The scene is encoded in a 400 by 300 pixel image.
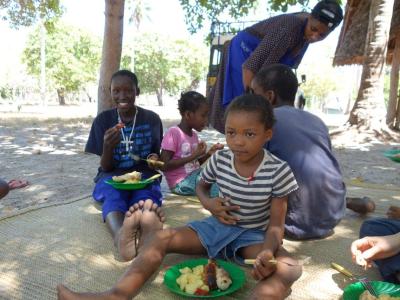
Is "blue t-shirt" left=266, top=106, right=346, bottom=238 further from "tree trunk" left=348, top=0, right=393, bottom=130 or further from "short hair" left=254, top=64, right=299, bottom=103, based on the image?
"tree trunk" left=348, top=0, right=393, bottom=130

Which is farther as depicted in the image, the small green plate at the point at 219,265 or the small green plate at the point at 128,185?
the small green plate at the point at 128,185

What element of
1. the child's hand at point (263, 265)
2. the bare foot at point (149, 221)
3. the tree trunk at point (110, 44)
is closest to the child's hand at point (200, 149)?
the bare foot at point (149, 221)

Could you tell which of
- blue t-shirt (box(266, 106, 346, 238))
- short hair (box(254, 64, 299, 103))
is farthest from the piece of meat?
short hair (box(254, 64, 299, 103))

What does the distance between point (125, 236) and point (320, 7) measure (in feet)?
6.17

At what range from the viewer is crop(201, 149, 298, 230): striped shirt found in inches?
71.3

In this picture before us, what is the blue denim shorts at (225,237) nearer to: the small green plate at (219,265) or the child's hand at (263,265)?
the small green plate at (219,265)

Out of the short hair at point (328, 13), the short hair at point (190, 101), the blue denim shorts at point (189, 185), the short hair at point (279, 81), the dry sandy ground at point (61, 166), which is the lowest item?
the dry sandy ground at point (61, 166)

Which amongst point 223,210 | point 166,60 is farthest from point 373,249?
point 166,60

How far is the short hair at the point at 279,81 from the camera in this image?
2137 millimetres

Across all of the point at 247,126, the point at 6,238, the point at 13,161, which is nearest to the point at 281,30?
the point at 247,126

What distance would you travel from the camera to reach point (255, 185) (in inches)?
71.6

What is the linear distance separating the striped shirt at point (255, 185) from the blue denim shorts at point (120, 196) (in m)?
0.78

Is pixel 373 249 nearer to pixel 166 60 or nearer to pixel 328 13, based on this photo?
pixel 328 13

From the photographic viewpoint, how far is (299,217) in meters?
2.11
